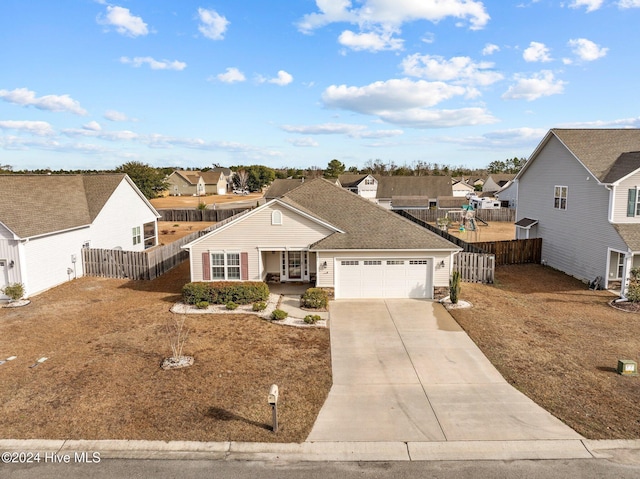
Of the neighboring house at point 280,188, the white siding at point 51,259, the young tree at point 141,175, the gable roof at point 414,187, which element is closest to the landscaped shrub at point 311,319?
the white siding at point 51,259

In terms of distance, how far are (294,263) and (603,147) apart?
1849 centimetres

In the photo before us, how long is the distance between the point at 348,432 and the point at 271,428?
1748 millimetres

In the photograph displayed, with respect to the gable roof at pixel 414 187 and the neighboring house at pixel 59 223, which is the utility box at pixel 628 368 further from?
the gable roof at pixel 414 187

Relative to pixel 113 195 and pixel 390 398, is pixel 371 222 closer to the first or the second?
pixel 390 398

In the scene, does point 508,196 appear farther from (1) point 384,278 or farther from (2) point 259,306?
(2) point 259,306

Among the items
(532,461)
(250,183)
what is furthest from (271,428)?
(250,183)

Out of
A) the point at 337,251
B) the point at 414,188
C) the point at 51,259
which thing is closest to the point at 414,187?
the point at 414,188

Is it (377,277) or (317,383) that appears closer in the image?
(317,383)

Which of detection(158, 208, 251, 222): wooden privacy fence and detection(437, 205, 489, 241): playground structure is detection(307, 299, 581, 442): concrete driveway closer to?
detection(437, 205, 489, 241): playground structure

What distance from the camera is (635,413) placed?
10.4 metres

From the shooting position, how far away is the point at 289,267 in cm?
2284

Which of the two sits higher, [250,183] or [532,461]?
[250,183]

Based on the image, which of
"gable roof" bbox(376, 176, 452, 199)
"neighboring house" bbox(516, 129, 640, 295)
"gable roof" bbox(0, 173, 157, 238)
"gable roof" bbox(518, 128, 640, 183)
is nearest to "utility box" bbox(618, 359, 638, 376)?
"neighboring house" bbox(516, 129, 640, 295)

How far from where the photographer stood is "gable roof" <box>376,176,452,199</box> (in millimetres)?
68500
